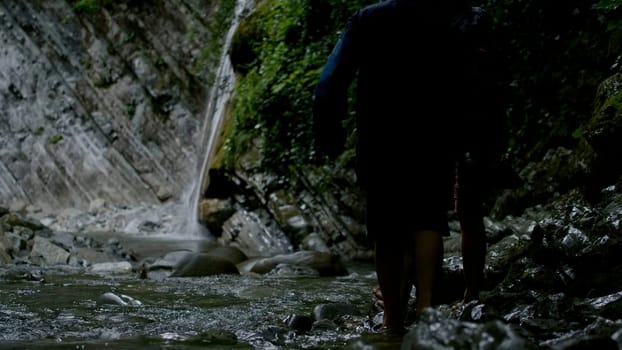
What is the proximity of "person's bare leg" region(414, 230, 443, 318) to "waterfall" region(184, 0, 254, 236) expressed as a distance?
340 inches

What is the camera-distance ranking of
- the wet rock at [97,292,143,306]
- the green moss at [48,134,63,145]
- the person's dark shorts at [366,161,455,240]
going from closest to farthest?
the person's dark shorts at [366,161,455,240] < the wet rock at [97,292,143,306] < the green moss at [48,134,63,145]

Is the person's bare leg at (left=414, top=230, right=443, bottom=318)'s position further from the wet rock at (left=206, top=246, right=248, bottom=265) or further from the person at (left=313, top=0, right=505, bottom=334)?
the wet rock at (left=206, top=246, right=248, bottom=265)

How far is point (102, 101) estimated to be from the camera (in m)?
17.5

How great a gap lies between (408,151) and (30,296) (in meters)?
2.94

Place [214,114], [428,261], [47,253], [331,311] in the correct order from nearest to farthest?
[428,261] → [331,311] → [47,253] → [214,114]

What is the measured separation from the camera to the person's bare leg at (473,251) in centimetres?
345

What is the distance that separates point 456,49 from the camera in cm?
315

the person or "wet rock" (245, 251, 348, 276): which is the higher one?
the person

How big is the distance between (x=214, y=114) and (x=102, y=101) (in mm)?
4619

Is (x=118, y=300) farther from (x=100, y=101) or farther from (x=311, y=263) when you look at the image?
(x=100, y=101)

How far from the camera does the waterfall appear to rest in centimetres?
1220

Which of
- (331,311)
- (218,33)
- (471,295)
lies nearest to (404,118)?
(471,295)

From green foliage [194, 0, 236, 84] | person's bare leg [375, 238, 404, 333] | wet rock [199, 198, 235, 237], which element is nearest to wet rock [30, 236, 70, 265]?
wet rock [199, 198, 235, 237]

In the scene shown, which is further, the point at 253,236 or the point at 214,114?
the point at 214,114
